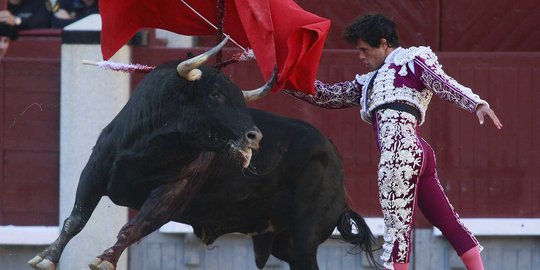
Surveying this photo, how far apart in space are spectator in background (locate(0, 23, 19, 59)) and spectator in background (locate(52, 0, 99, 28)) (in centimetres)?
27

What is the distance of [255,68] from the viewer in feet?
30.6

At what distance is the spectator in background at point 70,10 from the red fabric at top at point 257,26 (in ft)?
7.22

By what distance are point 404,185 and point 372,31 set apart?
2.30 feet

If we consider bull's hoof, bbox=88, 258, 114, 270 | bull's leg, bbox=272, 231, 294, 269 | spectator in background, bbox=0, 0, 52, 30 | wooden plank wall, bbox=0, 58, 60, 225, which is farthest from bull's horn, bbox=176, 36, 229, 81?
spectator in background, bbox=0, 0, 52, 30

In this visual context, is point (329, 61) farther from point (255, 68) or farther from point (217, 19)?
point (217, 19)

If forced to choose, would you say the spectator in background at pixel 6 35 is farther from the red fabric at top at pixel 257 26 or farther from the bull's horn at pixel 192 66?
the bull's horn at pixel 192 66

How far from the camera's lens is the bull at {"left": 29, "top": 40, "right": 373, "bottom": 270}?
22.5 ft

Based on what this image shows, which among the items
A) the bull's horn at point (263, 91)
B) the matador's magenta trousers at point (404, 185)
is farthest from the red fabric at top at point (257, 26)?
the matador's magenta trousers at point (404, 185)

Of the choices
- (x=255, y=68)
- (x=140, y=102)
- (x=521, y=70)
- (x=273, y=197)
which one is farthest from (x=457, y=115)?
(x=140, y=102)

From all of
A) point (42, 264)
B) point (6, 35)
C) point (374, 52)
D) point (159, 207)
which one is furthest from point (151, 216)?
point (6, 35)

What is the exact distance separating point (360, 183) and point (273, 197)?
1834mm

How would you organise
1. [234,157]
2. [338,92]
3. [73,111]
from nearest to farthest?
[234,157]
[338,92]
[73,111]

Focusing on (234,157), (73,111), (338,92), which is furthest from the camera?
(73,111)

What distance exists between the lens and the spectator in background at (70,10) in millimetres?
9766
